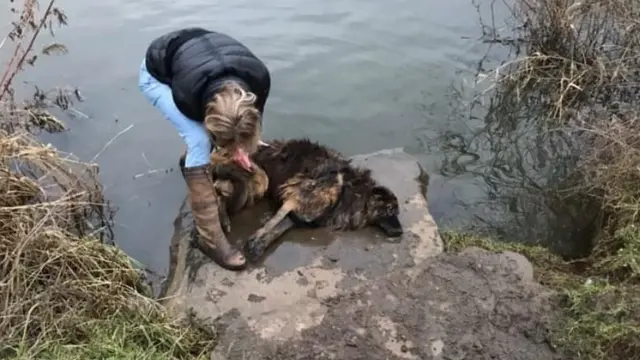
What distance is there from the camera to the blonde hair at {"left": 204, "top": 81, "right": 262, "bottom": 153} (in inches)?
174

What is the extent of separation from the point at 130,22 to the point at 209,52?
15.6 feet

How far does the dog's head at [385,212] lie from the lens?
5527mm

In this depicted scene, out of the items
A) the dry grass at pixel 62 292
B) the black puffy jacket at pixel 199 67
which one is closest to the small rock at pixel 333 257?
the dry grass at pixel 62 292

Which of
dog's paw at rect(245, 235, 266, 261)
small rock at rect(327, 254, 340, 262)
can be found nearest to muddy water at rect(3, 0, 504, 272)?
dog's paw at rect(245, 235, 266, 261)

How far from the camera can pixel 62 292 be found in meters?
4.57

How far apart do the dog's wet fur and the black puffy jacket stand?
2.55 feet

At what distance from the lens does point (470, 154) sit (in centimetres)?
729

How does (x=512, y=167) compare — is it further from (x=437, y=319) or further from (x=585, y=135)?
(x=437, y=319)

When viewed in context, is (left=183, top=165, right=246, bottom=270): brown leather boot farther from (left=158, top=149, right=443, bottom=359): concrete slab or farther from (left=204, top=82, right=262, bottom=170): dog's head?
(left=204, top=82, right=262, bottom=170): dog's head

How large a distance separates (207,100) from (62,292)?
153cm

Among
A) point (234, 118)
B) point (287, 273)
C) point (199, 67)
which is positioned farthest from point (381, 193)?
point (199, 67)

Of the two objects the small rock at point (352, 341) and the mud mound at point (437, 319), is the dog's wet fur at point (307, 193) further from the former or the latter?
the small rock at point (352, 341)

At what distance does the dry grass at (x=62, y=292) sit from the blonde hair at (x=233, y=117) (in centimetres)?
118

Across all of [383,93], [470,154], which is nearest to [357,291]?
[470,154]
